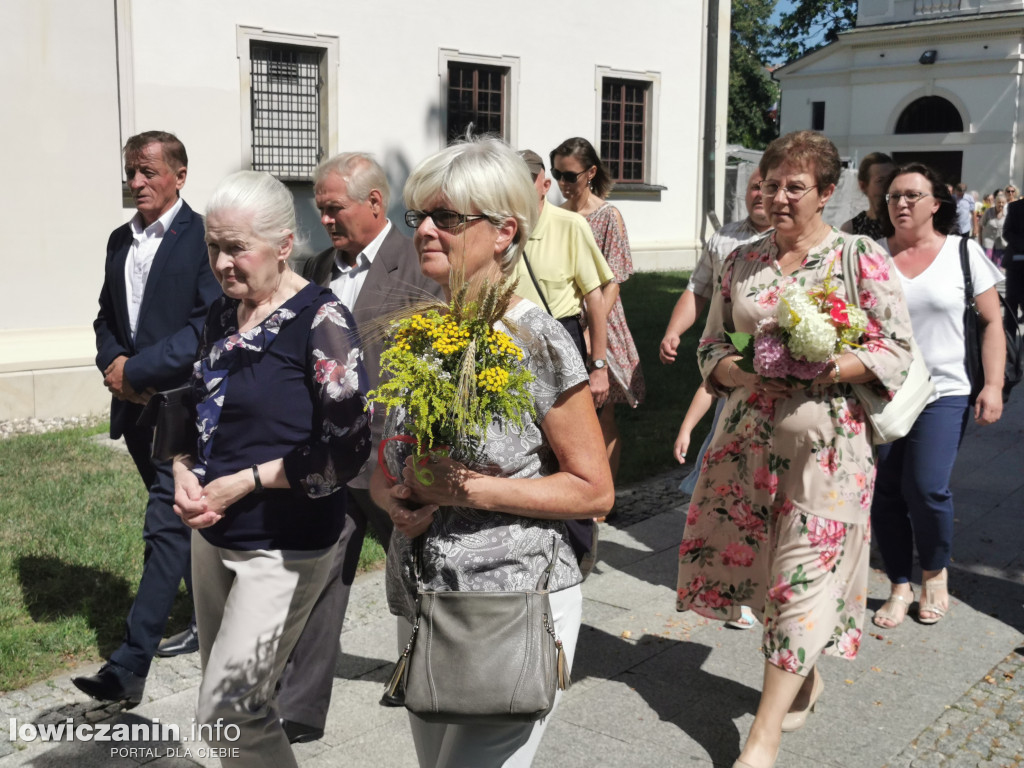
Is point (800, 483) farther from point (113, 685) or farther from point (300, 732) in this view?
point (113, 685)

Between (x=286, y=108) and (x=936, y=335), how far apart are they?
13.0 meters

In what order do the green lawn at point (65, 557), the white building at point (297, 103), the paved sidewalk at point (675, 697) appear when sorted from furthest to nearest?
the white building at point (297, 103) < the green lawn at point (65, 557) < the paved sidewalk at point (675, 697)

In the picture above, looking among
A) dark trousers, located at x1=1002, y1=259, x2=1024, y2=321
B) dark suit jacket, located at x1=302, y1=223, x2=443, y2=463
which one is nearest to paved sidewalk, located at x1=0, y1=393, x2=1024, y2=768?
dark suit jacket, located at x1=302, y1=223, x2=443, y2=463

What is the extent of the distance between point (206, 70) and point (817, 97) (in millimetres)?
31709

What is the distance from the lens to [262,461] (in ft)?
10.1

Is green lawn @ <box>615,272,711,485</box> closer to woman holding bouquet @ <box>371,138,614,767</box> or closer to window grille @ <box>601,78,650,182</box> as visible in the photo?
window grille @ <box>601,78,650,182</box>

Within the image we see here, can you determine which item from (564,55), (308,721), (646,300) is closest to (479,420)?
(308,721)

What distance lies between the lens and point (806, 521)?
405 cm

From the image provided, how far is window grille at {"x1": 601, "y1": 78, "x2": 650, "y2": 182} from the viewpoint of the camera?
71.6ft

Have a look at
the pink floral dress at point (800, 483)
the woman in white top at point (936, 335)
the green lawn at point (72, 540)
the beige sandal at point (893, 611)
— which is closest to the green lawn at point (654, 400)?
the green lawn at point (72, 540)

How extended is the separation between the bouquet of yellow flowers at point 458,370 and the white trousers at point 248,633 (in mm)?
882

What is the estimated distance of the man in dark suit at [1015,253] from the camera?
1424 cm

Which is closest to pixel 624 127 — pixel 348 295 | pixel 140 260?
pixel 140 260

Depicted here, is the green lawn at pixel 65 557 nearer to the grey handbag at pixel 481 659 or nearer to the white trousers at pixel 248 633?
the white trousers at pixel 248 633
